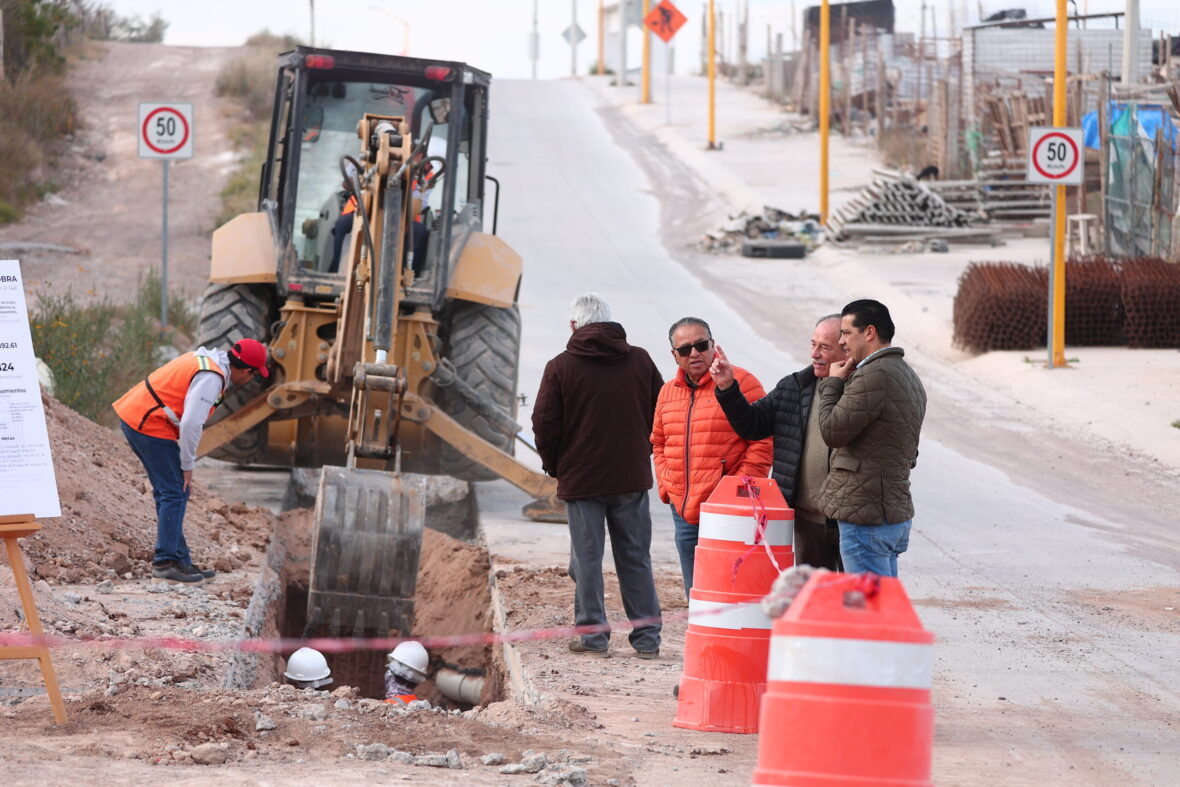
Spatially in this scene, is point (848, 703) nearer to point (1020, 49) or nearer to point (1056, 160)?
point (1056, 160)

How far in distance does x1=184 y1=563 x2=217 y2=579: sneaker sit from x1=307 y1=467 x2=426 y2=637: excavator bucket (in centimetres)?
95

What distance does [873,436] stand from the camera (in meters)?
6.75

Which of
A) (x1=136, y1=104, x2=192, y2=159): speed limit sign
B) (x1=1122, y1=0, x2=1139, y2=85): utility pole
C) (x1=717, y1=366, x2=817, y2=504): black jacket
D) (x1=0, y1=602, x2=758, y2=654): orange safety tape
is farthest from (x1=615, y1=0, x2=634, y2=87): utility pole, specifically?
(x1=717, y1=366, x2=817, y2=504): black jacket

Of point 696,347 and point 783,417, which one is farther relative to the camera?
point 696,347

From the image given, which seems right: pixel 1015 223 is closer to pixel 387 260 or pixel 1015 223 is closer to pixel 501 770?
pixel 387 260

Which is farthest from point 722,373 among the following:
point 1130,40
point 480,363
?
point 1130,40

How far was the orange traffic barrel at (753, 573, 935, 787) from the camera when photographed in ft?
13.8

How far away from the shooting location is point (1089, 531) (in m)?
11.9

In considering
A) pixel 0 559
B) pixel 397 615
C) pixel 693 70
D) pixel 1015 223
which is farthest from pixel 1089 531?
pixel 693 70

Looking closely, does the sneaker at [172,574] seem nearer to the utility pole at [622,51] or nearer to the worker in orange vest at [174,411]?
the worker in orange vest at [174,411]

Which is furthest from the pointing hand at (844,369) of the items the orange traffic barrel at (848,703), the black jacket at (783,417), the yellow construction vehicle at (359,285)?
the yellow construction vehicle at (359,285)

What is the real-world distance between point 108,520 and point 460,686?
2.80m

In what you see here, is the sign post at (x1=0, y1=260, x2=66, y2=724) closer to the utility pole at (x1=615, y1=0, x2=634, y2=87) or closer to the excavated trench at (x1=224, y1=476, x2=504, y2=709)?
the excavated trench at (x1=224, y1=476, x2=504, y2=709)

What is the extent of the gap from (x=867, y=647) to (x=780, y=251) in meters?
23.5
